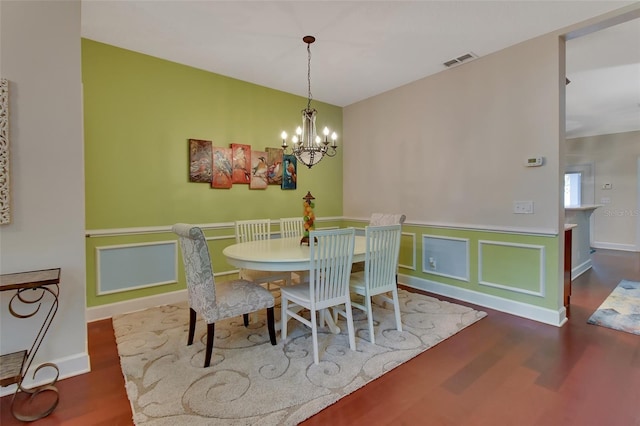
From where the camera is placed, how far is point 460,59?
332cm

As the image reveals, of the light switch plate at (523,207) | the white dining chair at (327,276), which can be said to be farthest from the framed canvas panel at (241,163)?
the light switch plate at (523,207)

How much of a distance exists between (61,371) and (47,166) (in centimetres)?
135

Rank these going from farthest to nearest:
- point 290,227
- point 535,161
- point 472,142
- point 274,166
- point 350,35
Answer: point 274,166 → point 290,227 → point 472,142 → point 535,161 → point 350,35

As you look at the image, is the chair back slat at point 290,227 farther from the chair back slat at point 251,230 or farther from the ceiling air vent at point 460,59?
the ceiling air vent at point 460,59

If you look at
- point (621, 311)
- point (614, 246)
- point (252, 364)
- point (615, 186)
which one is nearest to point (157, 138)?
point (252, 364)

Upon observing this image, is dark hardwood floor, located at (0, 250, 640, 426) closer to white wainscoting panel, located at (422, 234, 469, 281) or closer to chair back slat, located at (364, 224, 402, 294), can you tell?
chair back slat, located at (364, 224, 402, 294)

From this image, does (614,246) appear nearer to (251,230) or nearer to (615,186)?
(615,186)

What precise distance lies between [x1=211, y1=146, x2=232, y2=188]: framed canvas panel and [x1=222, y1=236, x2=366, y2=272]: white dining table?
46.2 inches

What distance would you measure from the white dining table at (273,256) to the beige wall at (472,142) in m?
1.55

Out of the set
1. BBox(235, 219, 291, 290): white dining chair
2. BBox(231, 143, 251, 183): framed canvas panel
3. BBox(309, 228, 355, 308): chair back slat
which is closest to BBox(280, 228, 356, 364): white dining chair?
BBox(309, 228, 355, 308): chair back slat

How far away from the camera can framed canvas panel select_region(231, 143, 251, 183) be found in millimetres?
3846

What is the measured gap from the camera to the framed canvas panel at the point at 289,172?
14.3 ft

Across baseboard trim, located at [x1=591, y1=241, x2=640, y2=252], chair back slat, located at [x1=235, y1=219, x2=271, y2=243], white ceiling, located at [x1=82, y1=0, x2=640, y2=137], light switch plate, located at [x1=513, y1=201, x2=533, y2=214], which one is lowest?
baseboard trim, located at [x1=591, y1=241, x2=640, y2=252]

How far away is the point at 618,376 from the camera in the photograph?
2043 millimetres
